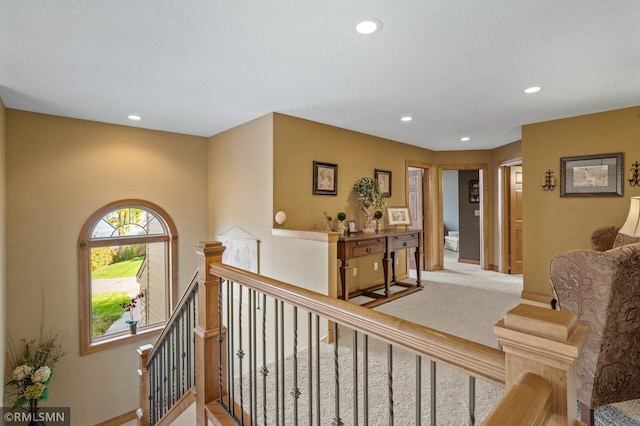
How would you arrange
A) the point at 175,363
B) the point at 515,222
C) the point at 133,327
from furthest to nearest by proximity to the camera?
the point at 515,222 → the point at 133,327 → the point at 175,363

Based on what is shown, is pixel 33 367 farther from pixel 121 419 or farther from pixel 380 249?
pixel 380 249

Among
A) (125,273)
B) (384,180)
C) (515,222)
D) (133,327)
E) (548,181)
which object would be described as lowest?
(133,327)

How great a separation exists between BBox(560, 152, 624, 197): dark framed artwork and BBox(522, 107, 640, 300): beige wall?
0.17ft

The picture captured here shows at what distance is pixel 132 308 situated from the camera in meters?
4.47

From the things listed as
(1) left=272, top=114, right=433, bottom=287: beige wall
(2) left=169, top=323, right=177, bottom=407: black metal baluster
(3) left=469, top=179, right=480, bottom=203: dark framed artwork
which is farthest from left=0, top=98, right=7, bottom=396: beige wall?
(3) left=469, top=179, right=480, bottom=203: dark framed artwork

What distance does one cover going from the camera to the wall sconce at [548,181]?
407cm

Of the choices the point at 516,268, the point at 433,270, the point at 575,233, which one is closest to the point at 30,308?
the point at 433,270

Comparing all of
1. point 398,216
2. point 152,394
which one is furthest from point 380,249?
point 152,394

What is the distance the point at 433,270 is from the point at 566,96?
377cm

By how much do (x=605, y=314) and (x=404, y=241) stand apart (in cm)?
303

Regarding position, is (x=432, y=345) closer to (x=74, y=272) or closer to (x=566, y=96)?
(x=566, y=96)

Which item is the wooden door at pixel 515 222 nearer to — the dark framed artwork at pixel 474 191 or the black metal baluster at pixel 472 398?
the dark framed artwork at pixel 474 191

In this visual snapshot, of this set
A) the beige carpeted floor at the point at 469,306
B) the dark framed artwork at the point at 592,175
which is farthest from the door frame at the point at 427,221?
the dark framed artwork at the point at 592,175

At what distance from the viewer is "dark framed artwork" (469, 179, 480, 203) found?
695cm
